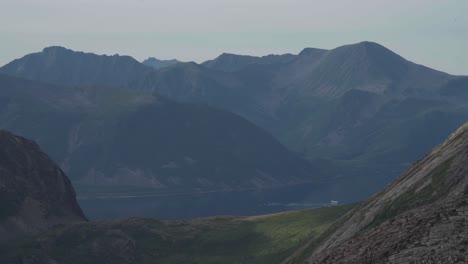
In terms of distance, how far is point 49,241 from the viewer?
152875 mm

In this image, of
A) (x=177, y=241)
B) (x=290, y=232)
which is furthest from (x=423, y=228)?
(x=177, y=241)

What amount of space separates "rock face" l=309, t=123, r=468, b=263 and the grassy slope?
42.4 m

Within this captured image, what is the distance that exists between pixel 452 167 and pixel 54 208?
432 ft

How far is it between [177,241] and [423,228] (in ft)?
344

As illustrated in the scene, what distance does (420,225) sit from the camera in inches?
2265

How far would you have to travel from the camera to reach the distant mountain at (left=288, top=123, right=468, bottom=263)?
5188 cm

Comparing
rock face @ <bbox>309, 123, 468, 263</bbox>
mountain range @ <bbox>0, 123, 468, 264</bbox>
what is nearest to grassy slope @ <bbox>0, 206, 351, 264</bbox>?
mountain range @ <bbox>0, 123, 468, 264</bbox>

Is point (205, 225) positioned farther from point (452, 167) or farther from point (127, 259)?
point (452, 167)

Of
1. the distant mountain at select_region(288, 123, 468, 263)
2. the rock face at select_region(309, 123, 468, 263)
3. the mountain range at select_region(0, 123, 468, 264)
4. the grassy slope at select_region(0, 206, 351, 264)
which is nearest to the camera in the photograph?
the rock face at select_region(309, 123, 468, 263)

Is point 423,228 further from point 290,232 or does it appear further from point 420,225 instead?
point 290,232

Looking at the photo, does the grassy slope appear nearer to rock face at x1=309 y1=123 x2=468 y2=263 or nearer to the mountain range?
the mountain range

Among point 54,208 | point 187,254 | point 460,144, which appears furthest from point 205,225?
point 460,144

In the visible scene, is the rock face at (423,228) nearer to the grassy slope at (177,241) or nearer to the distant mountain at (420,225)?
the distant mountain at (420,225)

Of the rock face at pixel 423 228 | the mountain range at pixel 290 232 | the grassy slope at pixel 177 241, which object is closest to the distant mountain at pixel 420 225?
the rock face at pixel 423 228
